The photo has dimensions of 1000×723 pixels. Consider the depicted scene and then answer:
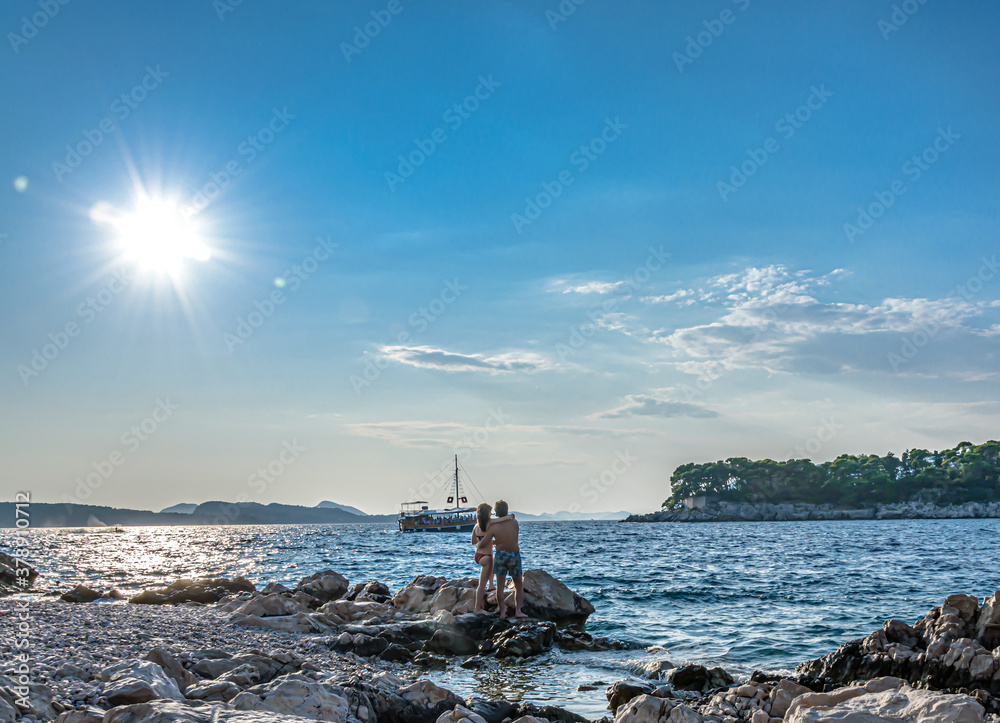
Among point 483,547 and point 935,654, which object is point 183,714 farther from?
point 483,547

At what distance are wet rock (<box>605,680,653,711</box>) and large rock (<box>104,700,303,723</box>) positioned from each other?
4.31m

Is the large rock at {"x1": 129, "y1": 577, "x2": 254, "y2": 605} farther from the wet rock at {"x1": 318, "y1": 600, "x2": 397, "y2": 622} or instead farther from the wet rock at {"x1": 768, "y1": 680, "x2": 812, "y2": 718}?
the wet rock at {"x1": 768, "y1": 680, "x2": 812, "y2": 718}

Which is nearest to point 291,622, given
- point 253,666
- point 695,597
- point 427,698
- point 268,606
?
point 268,606

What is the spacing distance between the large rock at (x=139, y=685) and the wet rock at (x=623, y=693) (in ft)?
16.2

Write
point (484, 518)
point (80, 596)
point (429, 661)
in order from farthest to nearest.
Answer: point (80, 596) < point (484, 518) < point (429, 661)

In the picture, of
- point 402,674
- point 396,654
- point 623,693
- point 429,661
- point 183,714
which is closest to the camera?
point 183,714

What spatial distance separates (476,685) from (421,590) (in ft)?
20.6

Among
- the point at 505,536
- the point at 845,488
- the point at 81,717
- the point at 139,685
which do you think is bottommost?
the point at 845,488

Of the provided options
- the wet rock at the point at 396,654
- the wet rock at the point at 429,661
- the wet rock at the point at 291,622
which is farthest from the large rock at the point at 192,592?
the wet rock at the point at 429,661

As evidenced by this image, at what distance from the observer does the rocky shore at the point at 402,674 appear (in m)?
5.79

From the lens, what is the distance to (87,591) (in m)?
18.3

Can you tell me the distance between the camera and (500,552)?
43.5ft

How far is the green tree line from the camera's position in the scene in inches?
5271

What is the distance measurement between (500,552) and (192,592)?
33.4ft
